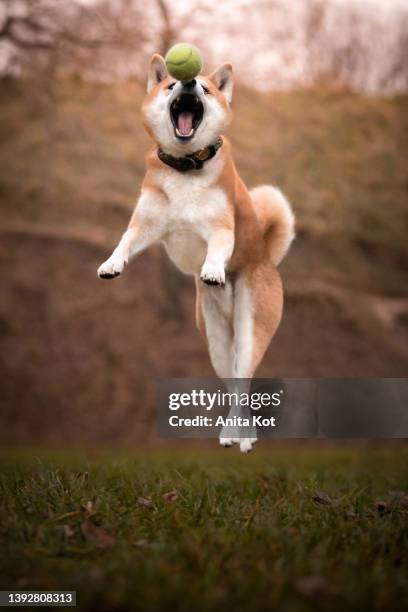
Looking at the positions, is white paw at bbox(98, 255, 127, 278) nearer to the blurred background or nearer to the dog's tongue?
the dog's tongue

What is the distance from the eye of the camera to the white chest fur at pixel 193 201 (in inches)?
142

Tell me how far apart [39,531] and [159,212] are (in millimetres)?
1570

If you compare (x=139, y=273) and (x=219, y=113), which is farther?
(x=139, y=273)

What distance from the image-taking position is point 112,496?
3492mm

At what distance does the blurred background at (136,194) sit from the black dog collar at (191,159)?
7.24m

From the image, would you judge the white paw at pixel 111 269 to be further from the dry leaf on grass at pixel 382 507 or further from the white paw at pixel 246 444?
the dry leaf on grass at pixel 382 507

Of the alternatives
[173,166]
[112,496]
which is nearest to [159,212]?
[173,166]

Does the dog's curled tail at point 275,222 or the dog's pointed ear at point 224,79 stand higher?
the dog's pointed ear at point 224,79

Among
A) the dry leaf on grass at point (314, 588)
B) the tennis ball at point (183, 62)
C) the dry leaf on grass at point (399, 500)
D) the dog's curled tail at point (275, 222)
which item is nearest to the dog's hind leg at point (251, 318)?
the dog's curled tail at point (275, 222)

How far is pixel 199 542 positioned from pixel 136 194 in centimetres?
1011

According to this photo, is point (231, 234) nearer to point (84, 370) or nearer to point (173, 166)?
point (173, 166)

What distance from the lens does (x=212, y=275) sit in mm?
3293

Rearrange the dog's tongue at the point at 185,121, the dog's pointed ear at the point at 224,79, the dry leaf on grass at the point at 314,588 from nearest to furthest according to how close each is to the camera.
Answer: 1. the dry leaf on grass at the point at 314,588
2. the dog's tongue at the point at 185,121
3. the dog's pointed ear at the point at 224,79
